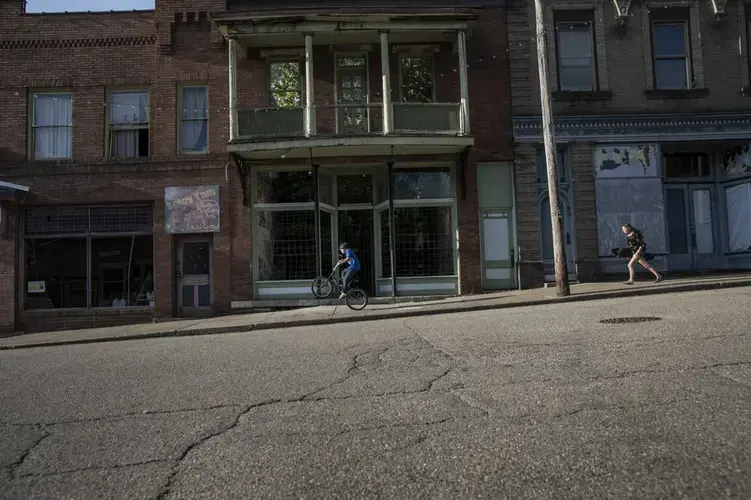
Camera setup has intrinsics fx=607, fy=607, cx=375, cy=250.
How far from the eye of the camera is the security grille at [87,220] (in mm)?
16766

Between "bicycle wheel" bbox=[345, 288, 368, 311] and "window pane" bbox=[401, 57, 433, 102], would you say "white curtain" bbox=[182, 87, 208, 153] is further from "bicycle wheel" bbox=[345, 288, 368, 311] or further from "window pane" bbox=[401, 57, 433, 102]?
"bicycle wheel" bbox=[345, 288, 368, 311]

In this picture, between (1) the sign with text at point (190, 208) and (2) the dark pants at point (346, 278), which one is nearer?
(2) the dark pants at point (346, 278)

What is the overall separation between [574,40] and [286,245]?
9911 millimetres

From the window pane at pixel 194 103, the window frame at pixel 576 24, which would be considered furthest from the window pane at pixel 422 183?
the window pane at pixel 194 103

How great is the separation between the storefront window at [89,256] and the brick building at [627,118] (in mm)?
10516

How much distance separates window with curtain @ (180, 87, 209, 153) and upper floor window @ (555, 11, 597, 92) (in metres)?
10.0

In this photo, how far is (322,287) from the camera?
614 inches

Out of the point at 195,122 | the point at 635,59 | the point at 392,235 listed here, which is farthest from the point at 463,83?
the point at 195,122

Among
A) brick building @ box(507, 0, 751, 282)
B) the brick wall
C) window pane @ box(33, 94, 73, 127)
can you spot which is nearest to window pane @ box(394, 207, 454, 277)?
brick building @ box(507, 0, 751, 282)

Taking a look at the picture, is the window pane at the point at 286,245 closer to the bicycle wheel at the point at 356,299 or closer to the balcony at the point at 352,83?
the balcony at the point at 352,83

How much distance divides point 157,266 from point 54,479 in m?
13.4

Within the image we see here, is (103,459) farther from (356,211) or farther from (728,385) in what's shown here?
(356,211)

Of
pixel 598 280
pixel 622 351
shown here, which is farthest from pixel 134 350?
pixel 598 280

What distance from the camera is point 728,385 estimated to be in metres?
4.96
